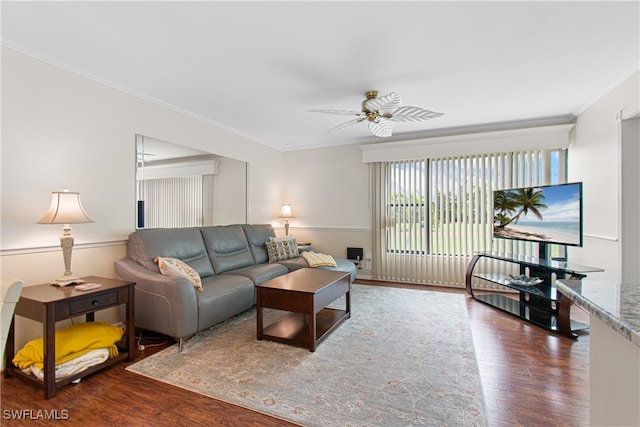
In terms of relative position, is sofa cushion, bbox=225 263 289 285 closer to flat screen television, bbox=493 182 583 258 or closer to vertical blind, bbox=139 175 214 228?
vertical blind, bbox=139 175 214 228

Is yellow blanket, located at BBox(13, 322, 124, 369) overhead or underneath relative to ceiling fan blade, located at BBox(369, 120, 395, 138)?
underneath

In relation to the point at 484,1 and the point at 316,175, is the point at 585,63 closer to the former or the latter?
the point at 484,1

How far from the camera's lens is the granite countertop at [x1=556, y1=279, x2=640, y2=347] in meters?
0.68

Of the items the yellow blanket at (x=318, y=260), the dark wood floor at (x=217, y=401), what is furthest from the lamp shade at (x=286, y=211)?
the dark wood floor at (x=217, y=401)

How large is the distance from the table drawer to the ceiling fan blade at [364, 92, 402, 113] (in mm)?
2731

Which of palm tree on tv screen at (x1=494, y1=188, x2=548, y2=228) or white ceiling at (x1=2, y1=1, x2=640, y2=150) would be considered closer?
white ceiling at (x1=2, y1=1, x2=640, y2=150)

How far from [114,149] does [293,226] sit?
11.2 feet

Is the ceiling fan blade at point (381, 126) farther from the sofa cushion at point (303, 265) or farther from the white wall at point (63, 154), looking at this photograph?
the white wall at point (63, 154)

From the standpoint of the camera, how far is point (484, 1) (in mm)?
1865

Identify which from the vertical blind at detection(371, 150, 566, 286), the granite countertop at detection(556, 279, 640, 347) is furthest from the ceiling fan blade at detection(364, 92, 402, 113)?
the vertical blind at detection(371, 150, 566, 286)

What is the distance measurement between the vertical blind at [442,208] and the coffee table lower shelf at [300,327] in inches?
82.8

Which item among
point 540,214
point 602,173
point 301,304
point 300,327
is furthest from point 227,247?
point 602,173

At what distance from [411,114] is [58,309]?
322 centimetres

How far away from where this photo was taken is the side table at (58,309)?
6.26 feet
